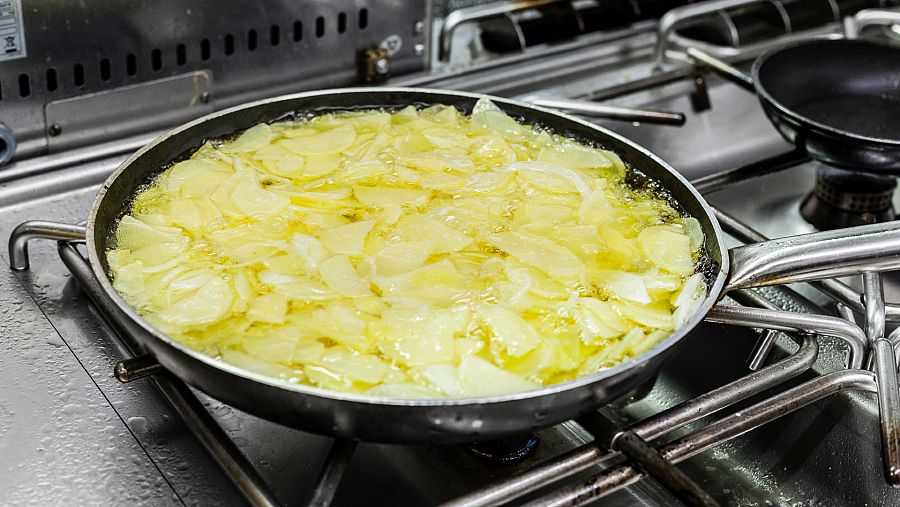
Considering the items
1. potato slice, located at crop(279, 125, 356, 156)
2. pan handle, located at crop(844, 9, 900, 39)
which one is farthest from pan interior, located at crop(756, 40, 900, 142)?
potato slice, located at crop(279, 125, 356, 156)

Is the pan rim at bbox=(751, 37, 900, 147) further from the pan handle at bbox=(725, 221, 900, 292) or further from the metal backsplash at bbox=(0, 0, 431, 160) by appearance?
the metal backsplash at bbox=(0, 0, 431, 160)

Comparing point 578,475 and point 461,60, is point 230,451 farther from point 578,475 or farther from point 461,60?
point 461,60

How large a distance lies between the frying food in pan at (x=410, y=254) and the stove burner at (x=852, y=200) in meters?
0.64

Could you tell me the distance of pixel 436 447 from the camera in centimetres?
131

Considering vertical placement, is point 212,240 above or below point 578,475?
above

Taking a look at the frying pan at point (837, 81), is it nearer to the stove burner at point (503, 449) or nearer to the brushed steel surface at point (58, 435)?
the stove burner at point (503, 449)

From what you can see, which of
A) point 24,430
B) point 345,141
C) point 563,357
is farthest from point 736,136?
point 24,430

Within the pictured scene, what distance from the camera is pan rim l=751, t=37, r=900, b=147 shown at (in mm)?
1621

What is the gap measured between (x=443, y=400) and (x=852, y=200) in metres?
1.29

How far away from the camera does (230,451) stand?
1.10m

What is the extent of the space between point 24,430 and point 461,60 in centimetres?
131

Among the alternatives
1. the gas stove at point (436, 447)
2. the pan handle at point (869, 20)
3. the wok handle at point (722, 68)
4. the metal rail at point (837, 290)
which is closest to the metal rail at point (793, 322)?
the gas stove at point (436, 447)

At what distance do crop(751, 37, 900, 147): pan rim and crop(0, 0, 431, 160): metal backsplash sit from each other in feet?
2.34

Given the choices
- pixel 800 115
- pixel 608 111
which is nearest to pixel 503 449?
pixel 608 111
